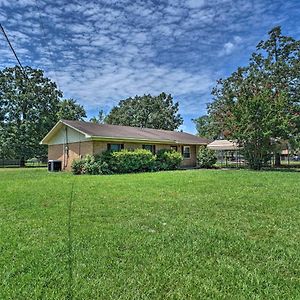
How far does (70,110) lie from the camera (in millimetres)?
43656

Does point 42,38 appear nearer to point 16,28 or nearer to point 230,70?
point 16,28

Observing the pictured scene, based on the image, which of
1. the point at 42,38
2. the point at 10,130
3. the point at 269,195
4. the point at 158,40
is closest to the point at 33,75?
the point at 10,130

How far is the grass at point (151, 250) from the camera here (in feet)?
9.94

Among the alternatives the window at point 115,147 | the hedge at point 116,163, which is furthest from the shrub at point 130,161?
the window at point 115,147

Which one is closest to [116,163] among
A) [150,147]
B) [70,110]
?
[150,147]

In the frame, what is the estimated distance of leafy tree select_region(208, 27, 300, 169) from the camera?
20094 mm

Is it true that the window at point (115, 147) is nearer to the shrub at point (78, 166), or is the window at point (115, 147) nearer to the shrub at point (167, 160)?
the shrub at point (78, 166)

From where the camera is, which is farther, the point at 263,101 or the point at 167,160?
the point at 167,160

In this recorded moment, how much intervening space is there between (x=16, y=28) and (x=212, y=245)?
945 centimetres

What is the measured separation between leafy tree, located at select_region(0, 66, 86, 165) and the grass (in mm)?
28361

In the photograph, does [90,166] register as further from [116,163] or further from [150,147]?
[150,147]

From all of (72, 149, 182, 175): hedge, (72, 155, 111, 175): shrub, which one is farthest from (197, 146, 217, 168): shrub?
(72, 155, 111, 175): shrub

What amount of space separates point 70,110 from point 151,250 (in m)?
42.0

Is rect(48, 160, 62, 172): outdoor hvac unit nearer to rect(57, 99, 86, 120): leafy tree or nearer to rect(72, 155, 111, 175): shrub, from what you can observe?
rect(72, 155, 111, 175): shrub
